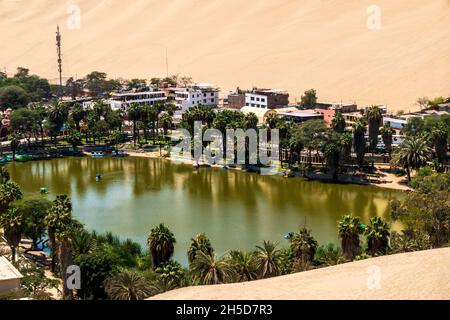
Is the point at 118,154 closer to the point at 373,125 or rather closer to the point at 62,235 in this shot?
the point at 373,125

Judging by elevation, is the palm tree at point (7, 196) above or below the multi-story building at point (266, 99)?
below

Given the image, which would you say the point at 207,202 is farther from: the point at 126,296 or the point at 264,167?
the point at 126,296

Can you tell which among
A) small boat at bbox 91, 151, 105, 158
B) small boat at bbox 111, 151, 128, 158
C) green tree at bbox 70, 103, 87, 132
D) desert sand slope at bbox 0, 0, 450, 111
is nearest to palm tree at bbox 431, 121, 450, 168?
desert sand slope at bbox 0, 0, 450, 111

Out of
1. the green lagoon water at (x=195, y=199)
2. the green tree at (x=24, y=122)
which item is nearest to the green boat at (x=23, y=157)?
the green lagoon water at (x=195, y=199)

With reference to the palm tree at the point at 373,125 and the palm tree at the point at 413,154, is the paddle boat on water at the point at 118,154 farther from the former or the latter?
the palm tree at the point at 413,154

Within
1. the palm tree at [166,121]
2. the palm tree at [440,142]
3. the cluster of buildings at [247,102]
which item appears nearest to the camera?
the palm tree at [440,142]

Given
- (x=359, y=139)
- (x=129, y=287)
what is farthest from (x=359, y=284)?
(x=359, y=139)

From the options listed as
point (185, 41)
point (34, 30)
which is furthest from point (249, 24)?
point (34, 30)
